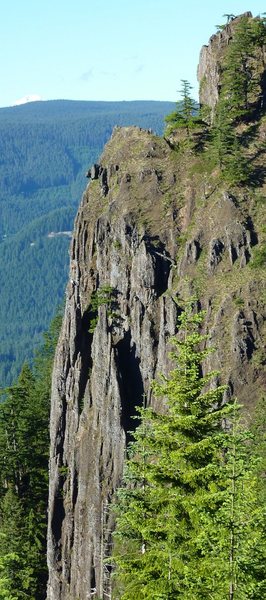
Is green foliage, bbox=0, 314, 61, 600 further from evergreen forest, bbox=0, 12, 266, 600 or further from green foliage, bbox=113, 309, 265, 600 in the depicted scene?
green foliage, bbox=113, 309, 265, 600

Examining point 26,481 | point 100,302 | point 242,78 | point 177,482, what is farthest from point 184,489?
point 26,481

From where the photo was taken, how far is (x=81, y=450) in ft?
229

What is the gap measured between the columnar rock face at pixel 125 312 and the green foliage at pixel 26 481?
3.23m

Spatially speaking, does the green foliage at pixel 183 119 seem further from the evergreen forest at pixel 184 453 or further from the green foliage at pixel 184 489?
the green foliage at pixel 184 489

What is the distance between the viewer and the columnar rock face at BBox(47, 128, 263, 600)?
62594 millimetres

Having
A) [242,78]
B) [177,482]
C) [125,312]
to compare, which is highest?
[242,78]

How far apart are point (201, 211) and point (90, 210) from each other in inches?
475

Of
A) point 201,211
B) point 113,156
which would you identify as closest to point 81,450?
point 201,211

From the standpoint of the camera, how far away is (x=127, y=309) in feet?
229

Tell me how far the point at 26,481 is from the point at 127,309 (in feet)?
87.3

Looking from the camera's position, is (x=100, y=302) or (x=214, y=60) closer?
(x=100, y=302)

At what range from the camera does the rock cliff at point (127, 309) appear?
2462 inches

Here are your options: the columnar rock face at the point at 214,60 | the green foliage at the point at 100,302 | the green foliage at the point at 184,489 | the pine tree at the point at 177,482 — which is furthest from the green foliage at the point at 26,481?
the green foliage at the point at 184,489

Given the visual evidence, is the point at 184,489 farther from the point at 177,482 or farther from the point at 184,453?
the point at 184,453
